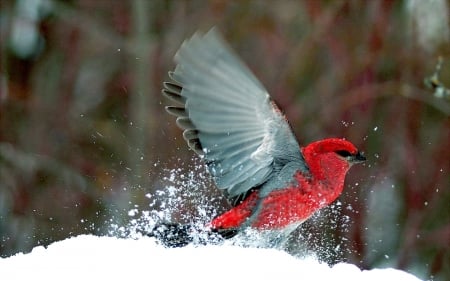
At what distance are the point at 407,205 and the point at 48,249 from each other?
473 centimetres

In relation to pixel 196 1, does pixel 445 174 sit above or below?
below

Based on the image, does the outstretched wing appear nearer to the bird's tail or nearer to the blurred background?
the bird's tail

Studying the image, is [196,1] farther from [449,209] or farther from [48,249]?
[48,249]

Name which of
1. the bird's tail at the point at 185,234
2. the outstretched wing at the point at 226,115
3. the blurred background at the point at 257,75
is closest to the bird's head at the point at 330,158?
the outstretched wing at the point at 226,115

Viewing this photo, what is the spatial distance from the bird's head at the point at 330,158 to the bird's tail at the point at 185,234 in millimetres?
470

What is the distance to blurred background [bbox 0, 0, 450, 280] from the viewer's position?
7.53 m

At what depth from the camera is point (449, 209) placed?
7.70 meters

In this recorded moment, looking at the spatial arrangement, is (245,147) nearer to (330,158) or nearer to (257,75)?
(330,158)

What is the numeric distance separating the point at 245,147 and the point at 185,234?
0.45 meters

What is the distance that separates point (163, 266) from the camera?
3029 millimetres

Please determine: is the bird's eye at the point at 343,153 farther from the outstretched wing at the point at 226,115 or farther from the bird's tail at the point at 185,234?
the bird's tail at the point at 185,234

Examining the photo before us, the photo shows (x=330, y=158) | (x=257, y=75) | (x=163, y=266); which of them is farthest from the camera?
(x=257, y=75)

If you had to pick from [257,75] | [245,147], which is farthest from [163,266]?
[257,75]

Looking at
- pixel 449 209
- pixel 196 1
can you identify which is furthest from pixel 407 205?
pixel 196 1
